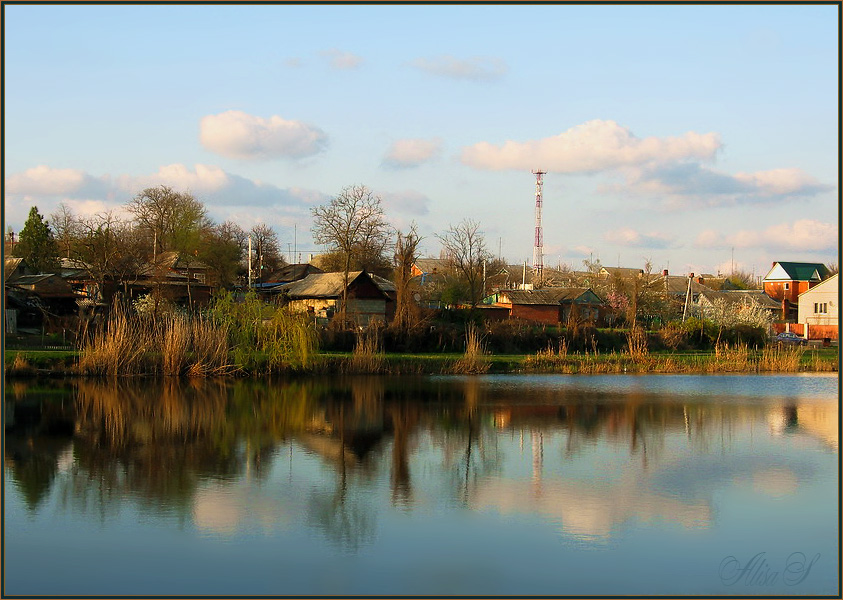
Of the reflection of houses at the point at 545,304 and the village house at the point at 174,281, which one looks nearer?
the village house at the point at 174,281

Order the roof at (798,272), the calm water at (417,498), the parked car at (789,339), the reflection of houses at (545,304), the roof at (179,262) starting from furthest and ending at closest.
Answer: the roof at (798,272)
the reflection of houses at (545,304)
the roof at (179,262)
the parked car at (789,339)
the calm water at (417,498)

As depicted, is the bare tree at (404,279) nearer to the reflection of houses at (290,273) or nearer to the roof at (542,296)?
the roof at (542,296)

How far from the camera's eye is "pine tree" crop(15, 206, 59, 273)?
6703 cm

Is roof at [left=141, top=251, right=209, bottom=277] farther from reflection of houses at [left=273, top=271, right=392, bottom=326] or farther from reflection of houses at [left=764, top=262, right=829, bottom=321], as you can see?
reflection of houses at [left=764, top=262, right=829, bottom=321]

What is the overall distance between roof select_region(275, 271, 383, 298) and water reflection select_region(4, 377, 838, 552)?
25467 mm

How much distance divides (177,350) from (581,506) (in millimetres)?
22998

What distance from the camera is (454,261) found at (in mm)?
75625

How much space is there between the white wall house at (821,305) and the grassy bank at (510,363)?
2889cm

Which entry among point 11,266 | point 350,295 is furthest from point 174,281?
point 350,295

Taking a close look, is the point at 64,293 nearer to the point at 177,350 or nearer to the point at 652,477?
the point at 177,350

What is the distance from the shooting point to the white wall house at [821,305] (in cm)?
7181

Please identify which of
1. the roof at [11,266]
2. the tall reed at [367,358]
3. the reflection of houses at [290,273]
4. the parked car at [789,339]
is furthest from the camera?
the reflection of houses at [290,273]

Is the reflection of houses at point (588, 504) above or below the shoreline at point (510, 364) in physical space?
below

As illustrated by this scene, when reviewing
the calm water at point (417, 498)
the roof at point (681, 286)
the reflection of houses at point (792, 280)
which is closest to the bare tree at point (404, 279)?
the calm water at point (417, 498)
